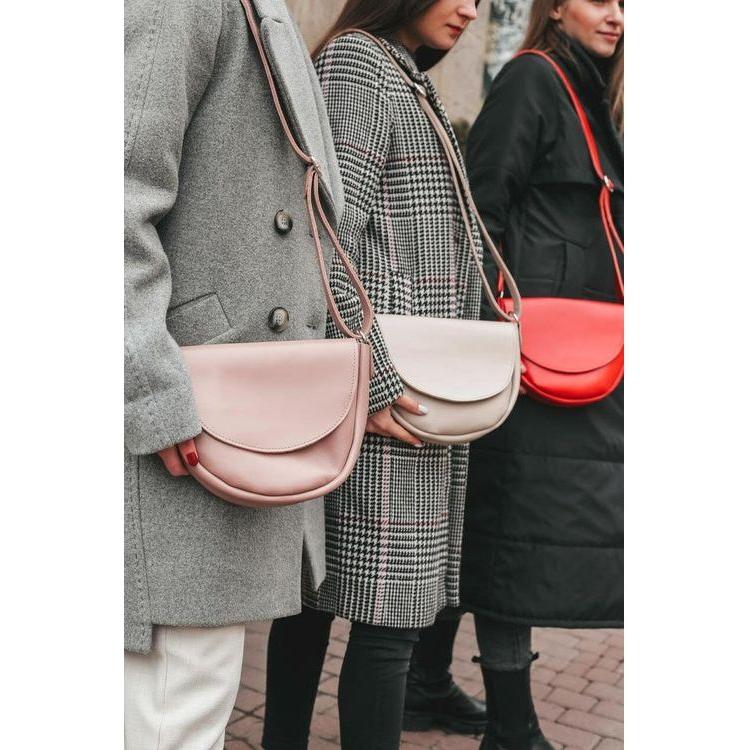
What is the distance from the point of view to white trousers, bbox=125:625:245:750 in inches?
54.7

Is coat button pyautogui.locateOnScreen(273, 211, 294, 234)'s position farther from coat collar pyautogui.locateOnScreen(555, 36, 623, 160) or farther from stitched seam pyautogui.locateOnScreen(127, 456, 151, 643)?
coat collar pyautogui.locateOnScreen(555, 36, 623, 160)

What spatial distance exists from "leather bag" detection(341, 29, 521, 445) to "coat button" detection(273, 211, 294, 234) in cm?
44

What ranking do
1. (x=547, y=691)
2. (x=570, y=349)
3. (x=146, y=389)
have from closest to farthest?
(x=146, y=389), (x=570, y=349), (x=547, y=691)

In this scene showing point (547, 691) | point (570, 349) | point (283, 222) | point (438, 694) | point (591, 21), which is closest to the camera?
point (283, 222)

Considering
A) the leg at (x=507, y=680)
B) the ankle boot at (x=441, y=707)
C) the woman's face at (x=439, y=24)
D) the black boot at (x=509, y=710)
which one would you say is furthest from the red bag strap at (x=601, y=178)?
the ankle boot at (x=441, y=707)

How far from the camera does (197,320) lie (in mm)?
1442

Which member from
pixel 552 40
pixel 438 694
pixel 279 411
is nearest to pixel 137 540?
pixel 279 411

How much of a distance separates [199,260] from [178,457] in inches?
11.8

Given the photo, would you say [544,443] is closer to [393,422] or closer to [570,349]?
[570,349]

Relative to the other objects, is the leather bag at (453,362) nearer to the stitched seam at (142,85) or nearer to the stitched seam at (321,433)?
the stitched seam at (321,433)

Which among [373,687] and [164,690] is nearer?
[164,690]

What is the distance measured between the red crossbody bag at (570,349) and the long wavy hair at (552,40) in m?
0.62

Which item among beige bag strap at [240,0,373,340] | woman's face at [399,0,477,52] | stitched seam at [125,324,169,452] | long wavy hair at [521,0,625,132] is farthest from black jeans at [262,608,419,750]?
long wavy hair at [521,0,625,132]

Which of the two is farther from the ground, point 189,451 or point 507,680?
point 189,451
